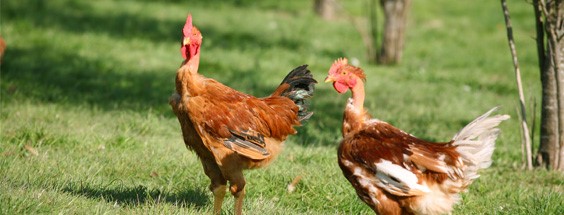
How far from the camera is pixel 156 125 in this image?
878cm

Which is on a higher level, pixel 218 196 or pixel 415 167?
pixel 415 167

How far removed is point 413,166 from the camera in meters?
5.34

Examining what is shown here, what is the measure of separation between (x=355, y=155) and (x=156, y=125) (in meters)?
3.90

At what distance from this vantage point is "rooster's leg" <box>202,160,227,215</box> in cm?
592

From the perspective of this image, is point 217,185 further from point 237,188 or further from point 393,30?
point 393,30

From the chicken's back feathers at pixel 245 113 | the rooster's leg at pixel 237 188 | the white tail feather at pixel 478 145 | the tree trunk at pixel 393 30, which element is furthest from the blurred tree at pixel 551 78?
the tree trunk at pixel 393 30

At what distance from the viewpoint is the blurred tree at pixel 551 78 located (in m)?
7.50

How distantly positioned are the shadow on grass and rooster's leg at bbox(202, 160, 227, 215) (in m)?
0.24

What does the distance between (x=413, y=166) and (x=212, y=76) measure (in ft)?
23.6

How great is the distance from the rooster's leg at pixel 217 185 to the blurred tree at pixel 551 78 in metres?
3.49

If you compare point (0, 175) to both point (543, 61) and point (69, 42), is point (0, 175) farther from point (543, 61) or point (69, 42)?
point (69, 42)

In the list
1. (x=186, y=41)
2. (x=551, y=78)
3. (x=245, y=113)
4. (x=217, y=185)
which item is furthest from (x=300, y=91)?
(x=551, y=78)

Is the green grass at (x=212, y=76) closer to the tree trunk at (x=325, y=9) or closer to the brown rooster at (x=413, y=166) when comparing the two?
the tree trunk at (x=325, y=9)

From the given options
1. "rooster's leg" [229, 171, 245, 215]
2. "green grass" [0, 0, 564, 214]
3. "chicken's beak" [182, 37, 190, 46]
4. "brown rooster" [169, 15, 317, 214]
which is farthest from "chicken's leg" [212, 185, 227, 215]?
"chicken's beak" [182, 37, 190, 46]
